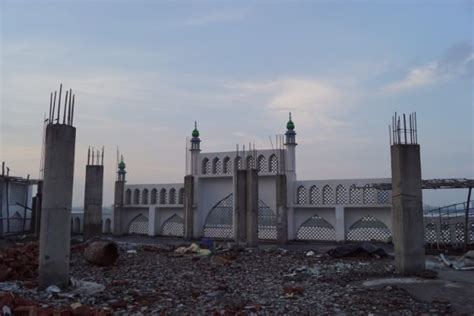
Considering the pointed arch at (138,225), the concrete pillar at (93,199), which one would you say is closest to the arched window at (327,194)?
the concrete pillar at (93,199)

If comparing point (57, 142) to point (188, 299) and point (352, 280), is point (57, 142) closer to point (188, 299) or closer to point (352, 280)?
point (188, 299)

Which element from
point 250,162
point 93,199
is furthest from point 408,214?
point 93,199

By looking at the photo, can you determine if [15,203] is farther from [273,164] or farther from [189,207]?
[273,164]

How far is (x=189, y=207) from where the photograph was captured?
72.5 ft

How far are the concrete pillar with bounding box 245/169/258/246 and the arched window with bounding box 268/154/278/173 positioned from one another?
194 centimetres

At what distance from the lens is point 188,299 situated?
7.50m

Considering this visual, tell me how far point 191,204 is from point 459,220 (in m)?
11.9

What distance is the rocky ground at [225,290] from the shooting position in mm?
6656

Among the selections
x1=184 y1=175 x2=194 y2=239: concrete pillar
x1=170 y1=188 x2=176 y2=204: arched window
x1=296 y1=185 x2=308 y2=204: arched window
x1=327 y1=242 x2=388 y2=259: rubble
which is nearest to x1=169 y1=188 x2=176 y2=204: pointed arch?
x1=170 y1=188 x2=176 y2=204: arched window

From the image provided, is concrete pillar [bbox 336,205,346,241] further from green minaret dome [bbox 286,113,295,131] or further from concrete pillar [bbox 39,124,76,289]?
concrete pillar [bbox 39,124,76,289]

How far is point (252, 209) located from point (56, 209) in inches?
440

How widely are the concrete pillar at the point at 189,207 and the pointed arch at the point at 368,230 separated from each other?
24.7 ft

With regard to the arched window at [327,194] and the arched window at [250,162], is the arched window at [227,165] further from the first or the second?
the arched window at [327,194]

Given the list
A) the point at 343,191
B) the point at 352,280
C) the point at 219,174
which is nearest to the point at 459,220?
the point at 343,191
